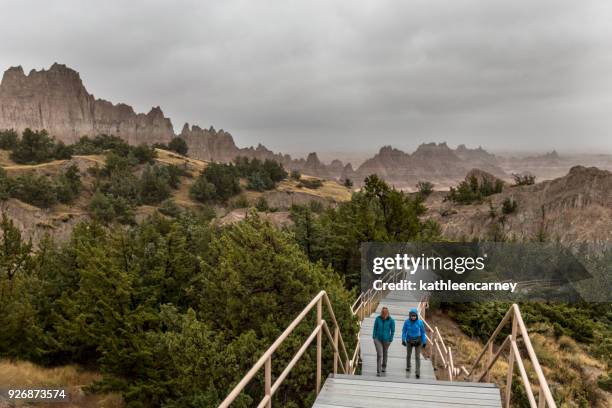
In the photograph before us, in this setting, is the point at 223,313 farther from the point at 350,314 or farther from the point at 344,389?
the point at 344,389

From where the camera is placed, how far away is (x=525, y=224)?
70.1 metres

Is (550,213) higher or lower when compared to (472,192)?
lower

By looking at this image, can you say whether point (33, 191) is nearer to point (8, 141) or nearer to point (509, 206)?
point (8, 141)

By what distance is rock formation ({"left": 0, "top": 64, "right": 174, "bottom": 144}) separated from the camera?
15650cm

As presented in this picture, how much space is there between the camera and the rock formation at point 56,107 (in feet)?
513

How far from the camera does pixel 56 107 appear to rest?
161 metres

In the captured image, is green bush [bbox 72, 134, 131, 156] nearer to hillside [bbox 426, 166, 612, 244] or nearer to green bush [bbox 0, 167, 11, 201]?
green bush [bbox 0, 167, 11, 201]

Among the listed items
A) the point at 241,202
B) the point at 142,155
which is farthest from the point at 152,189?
the point at 142,155

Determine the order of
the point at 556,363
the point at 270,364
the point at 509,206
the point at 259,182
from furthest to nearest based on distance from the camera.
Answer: the point at 259,182 < the point at 509,206 < the point at 556,363 < the point at 270,364

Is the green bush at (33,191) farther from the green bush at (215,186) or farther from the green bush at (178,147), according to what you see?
the green bush at (178,147)

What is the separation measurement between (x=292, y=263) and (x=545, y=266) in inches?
1226

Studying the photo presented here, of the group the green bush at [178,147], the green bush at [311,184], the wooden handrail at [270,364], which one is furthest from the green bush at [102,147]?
the wooden handrail at [270,364]

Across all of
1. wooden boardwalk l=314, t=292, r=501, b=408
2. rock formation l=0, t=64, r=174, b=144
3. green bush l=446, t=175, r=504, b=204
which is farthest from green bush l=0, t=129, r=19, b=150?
wooden boardwalk l=314, t=292, r=501, b=408

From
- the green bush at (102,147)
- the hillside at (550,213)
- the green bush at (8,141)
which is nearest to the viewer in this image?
the hillside at (550,213)
